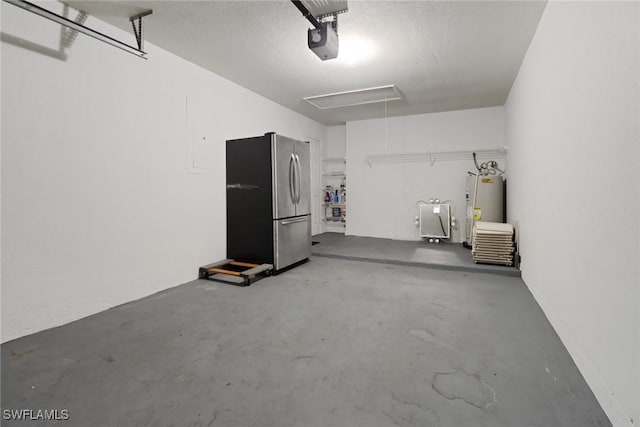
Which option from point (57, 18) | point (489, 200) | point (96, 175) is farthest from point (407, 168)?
point (57, 18)

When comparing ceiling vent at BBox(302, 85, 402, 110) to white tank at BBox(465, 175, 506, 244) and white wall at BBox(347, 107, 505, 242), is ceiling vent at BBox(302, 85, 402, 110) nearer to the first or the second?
white wall at BBox(347, 107, 505, 242)

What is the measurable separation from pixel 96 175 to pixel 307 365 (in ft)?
8.63

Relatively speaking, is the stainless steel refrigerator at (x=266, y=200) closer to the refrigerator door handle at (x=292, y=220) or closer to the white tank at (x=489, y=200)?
the refrigerator door handle at (x=292, y=220)

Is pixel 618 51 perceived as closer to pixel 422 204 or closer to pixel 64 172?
pixel 64 172

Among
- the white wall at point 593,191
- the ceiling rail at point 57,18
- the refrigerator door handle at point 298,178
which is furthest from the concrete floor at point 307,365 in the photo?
the ceiling rail at point 57,18

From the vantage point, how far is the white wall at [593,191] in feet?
4.36

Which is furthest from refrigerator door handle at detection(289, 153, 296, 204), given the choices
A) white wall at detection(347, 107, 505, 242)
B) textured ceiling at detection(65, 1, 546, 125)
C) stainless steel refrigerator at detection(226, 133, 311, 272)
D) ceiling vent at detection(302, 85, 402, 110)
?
white wall at detection(347, 107, 505, 242)

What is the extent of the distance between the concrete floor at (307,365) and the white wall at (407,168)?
3573 millimetres

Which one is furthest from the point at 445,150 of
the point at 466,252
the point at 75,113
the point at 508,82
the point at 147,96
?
the point at 75,113

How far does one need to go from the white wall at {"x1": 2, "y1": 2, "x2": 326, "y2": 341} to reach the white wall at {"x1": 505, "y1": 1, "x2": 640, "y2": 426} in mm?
3844

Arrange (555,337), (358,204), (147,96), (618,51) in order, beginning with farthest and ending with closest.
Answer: (358,204) → (147,96) → (555,337) → (618,51)

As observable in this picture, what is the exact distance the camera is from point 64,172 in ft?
8.65

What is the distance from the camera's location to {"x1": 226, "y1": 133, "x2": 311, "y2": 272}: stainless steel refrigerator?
410cm

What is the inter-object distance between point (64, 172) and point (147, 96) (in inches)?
48.0
